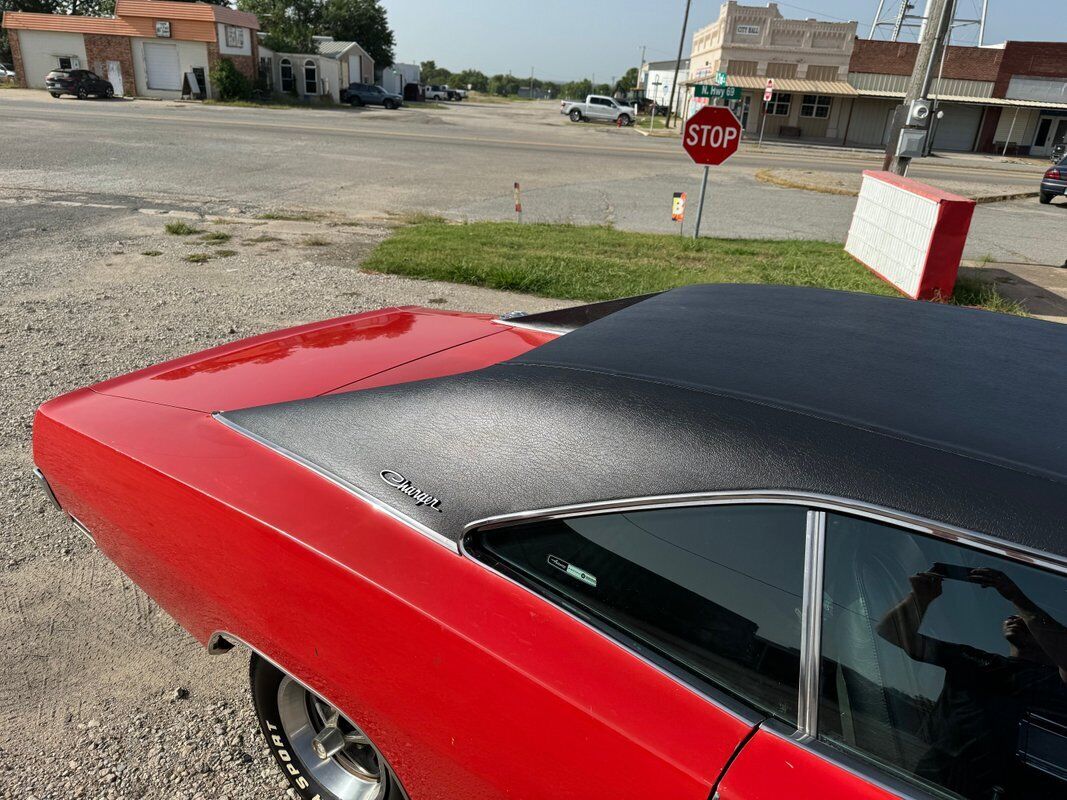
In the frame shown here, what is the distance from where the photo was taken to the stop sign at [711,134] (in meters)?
10.6

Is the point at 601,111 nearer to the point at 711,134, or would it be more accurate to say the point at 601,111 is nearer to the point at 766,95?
the point at 766,95

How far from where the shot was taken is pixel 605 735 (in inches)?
58.5

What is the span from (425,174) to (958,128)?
43019 millimetres

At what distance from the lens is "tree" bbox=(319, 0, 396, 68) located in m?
72.9

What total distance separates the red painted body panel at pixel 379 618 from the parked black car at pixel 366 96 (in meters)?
52.7

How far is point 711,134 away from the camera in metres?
10.8

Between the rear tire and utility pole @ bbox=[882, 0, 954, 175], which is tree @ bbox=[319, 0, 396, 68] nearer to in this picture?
utility pole @ bbox=[882, 0, 954, 175]

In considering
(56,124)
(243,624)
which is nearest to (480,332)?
(243,624)

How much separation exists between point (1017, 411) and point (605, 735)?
1140 mm

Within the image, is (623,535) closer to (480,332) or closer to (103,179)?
(480,332)

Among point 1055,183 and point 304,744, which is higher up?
point 1055,183

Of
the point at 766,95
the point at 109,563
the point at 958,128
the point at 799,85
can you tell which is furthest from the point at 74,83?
the point at 958,128

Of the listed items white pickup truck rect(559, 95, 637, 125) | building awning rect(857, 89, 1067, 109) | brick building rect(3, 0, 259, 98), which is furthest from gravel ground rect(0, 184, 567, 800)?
white pickup truck rect(559, 95, 637, 125)

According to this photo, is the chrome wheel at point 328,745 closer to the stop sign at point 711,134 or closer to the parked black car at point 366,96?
the stop sign at point 711,134
